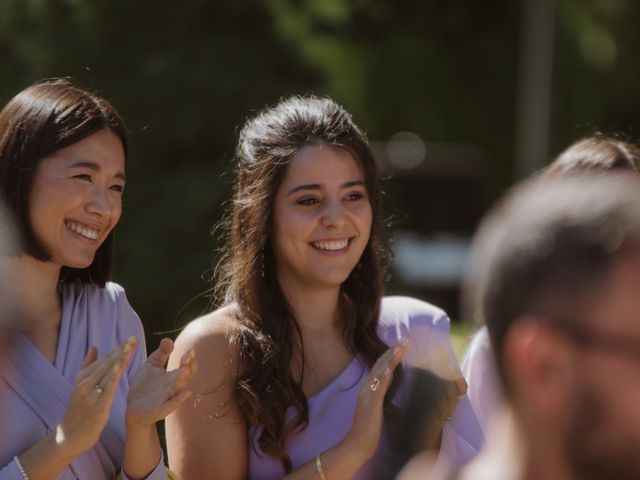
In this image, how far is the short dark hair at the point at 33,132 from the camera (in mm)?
2869

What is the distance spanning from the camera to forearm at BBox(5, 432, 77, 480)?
2.55m

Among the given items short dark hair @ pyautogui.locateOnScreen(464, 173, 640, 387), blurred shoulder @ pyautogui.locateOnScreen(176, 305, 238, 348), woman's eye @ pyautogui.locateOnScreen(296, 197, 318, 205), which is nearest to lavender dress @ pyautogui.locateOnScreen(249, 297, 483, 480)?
blurred shoulder @ pyautogui.locateOnScreen(176, 305, 238, 348)

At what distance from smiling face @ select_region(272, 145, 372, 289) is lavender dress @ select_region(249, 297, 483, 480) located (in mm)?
314

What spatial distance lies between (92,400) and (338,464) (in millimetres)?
747

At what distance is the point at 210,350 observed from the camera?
121 inches

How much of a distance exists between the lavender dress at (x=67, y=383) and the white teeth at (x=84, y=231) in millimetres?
214

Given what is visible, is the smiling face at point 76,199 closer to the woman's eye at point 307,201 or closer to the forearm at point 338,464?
the woman's eye at point 307,201

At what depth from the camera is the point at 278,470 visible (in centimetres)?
303

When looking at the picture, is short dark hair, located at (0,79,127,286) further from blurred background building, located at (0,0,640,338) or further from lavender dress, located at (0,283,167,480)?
blurred background building, located at (0,0,640,338)

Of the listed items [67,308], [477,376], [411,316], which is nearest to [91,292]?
[67,308]

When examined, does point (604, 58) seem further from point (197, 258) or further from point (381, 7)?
point (197, 258)

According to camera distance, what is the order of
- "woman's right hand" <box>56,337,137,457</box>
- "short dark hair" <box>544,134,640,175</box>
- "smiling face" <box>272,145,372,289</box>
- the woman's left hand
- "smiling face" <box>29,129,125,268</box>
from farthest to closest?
1. "short dark hair" <box>544,134,640,175</box>
2. "smiling face" <box>272,145,372,289</box>
3. "smiling face" <box>29,129,125,268</box>
4. the woman's left hand
5. "woman's right hand" <box>56,337,137,457</box>

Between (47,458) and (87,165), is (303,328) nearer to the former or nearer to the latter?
(87,165)

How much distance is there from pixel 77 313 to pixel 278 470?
739 millimetres
